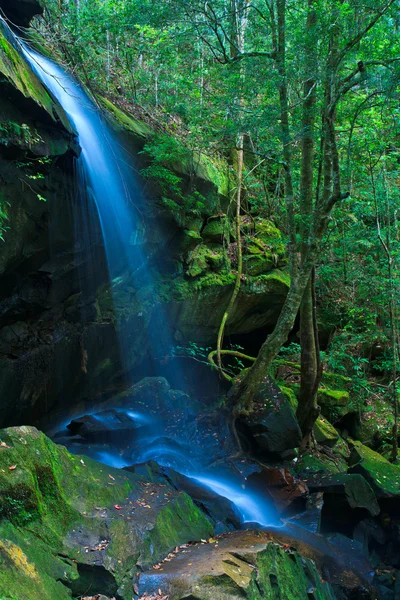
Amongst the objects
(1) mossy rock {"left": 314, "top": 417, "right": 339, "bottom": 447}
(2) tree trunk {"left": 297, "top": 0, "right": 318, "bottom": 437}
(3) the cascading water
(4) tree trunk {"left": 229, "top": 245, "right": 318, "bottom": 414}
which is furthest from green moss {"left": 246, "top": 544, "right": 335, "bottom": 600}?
(1) mossy rock {"left": 314, "top": 417, "right": 339, "bottom": 447}

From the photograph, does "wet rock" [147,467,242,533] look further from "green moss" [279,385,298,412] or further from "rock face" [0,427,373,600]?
"green moss" [279,385,298,412]

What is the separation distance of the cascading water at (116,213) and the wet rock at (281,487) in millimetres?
195

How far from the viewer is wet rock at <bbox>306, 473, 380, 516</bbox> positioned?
7775 millimetres

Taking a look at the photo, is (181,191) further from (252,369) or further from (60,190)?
(252,369)

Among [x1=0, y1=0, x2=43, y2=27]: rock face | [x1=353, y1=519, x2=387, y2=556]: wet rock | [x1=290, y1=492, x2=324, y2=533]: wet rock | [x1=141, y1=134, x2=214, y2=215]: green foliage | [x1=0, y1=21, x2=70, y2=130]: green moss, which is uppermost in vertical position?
[x1=0, y1=0, x2=43, y2=27]: rock face

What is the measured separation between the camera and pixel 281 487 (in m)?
7.96

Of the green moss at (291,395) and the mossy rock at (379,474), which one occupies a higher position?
the green moss at (291,395)

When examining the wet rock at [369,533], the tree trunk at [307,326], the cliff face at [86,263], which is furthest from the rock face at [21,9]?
the wet rock at [369,533]

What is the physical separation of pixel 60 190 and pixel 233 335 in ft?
26.3

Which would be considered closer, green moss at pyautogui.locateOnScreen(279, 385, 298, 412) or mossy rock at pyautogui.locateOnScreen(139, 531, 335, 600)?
mossy rock at pyautogui.locateOnScreen(139, 531, 335, 600)

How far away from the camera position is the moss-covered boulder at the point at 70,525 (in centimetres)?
354

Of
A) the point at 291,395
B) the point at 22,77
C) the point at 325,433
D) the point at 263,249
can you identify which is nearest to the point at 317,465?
the point at 325,433

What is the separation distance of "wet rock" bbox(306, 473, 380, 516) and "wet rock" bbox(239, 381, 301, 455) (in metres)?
0.97

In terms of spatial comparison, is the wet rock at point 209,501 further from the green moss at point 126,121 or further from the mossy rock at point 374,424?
the green moss at point 126,121
